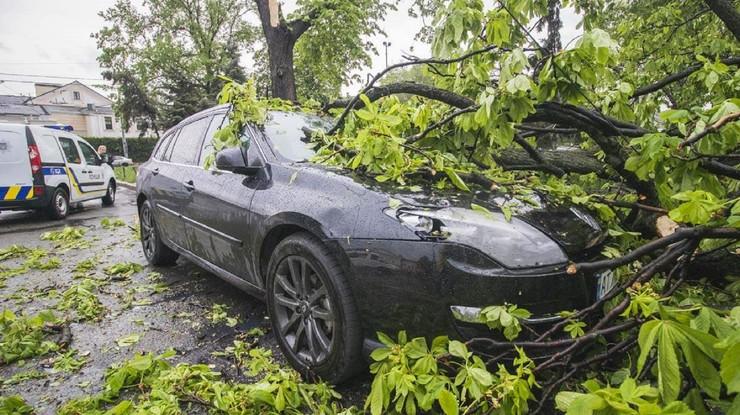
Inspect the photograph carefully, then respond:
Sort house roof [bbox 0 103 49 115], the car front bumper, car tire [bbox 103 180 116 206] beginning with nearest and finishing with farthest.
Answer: the car front bumper, car tire [bbox 103 180 116 206], house roof [bbox 0 103 49 115]

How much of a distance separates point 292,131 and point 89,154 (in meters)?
9.84

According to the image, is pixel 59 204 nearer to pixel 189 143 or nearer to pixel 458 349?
pixel 189 143

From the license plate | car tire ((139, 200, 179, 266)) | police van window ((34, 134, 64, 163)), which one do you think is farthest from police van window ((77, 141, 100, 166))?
the license plate

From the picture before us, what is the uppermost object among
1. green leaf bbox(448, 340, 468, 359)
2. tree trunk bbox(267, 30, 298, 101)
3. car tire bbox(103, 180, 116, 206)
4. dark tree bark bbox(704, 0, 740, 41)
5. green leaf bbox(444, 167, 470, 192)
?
tree trunk bbox(267, 30, 298, 101)

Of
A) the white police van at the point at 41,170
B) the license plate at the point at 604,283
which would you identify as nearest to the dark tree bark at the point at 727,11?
the license plate at the point at 604,283

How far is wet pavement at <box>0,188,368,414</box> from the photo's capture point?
8.14 ft

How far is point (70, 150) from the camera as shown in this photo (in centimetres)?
973

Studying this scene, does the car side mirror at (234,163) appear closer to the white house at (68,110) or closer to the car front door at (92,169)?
the car front door at (92,169)

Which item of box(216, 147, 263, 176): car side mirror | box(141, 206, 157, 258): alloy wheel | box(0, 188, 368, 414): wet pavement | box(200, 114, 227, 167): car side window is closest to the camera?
box(0, 188, 368, 414): wet pavement

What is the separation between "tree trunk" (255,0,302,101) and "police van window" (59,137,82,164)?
15.9 feet

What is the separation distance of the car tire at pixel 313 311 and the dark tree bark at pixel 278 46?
723 centimetres

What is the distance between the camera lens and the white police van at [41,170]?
26.4ft

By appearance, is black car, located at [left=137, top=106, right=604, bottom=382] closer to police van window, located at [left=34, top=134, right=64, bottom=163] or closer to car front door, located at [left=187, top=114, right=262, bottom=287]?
car front door, located at [left=187, top=114, right=262, bottom=287]

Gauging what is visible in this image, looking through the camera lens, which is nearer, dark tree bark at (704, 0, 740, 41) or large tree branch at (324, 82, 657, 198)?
large tree branch at (324, 82, 657, 198)
